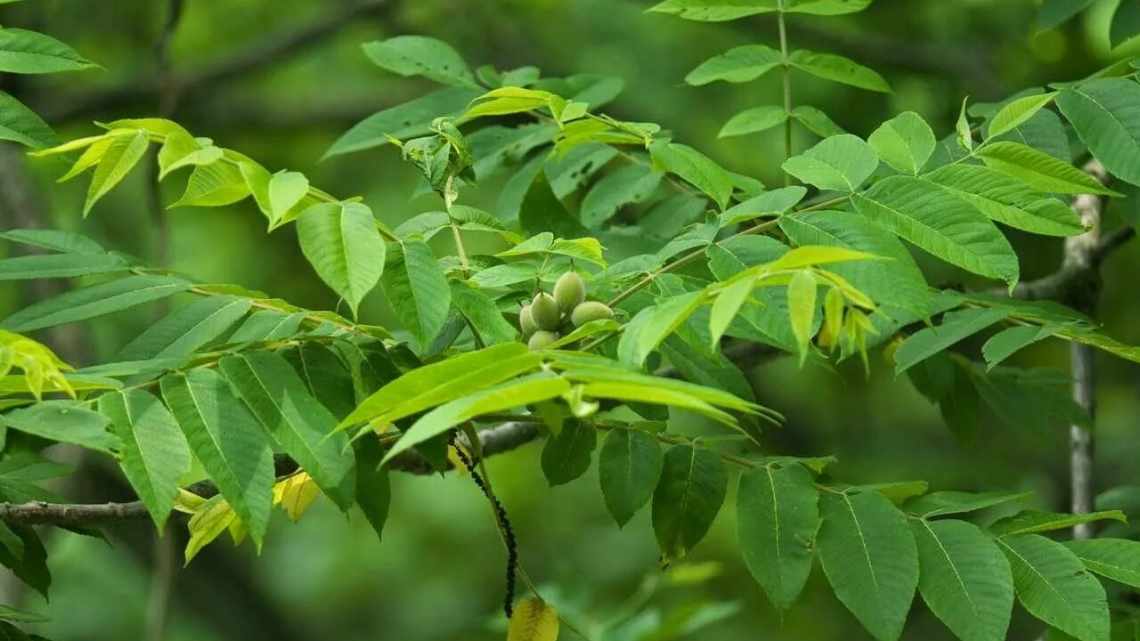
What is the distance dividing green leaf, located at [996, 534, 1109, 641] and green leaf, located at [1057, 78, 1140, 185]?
0.62 metres

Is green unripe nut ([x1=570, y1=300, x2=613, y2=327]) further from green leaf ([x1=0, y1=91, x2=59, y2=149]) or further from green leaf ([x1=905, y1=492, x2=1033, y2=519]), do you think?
green leaf ([x1=0, y1=91, x2=59, y2=149])

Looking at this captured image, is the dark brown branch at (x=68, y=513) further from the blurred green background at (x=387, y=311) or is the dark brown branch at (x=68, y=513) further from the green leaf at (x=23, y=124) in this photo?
the blurred green background at (x=387, y=311)

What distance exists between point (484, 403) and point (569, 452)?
2.48 feet

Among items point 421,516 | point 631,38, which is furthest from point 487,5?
point 421,516

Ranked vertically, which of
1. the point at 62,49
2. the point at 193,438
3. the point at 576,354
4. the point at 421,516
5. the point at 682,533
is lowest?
the point at 421,516

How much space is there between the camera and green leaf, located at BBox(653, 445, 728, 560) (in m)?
2.41

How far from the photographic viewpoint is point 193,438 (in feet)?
6.67

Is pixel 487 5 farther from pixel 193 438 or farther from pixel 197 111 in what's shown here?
pixel 193 438

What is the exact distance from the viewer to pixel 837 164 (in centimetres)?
230

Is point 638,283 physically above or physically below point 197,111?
above

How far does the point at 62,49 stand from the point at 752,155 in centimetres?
474

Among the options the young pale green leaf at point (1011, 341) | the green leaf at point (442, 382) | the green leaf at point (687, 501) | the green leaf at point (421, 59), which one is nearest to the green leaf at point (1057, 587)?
the young pale green leaf at point (1011, 341)

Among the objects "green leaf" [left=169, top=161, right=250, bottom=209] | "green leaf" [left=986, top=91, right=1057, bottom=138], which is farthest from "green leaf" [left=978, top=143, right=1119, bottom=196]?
"green leaf" [left=169, top=161, right=250, bottom=209]

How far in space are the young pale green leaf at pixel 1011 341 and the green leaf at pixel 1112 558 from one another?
12.0 inches
